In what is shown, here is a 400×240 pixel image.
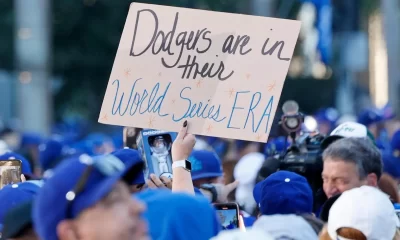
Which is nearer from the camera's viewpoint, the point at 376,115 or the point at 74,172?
the point at 74,172

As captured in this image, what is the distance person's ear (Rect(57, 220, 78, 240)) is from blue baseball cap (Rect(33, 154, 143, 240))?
13 millimetres

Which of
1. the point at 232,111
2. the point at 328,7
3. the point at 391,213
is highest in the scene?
the point at 328,7

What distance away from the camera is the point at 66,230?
11.2ft

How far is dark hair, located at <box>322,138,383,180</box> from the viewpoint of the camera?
6039 mm

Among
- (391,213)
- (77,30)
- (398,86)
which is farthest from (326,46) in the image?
(391,213)

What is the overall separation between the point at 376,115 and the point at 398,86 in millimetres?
6696

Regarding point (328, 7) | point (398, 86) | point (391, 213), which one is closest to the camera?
point (391, 213)

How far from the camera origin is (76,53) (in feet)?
102

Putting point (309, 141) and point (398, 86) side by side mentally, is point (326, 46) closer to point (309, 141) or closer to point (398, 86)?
point (398, 86)

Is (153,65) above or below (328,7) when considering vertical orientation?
below

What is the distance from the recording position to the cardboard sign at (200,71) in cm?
585

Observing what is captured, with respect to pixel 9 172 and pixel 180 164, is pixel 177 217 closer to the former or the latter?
pixel 180 164

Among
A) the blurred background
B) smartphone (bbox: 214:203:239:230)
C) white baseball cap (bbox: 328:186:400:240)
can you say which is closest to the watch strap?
smartphone (bbox: 214:203:239:230)

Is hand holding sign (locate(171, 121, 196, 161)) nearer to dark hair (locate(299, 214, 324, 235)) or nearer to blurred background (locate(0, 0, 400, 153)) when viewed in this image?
dark hair (locate(299, 214, 324, 235))
